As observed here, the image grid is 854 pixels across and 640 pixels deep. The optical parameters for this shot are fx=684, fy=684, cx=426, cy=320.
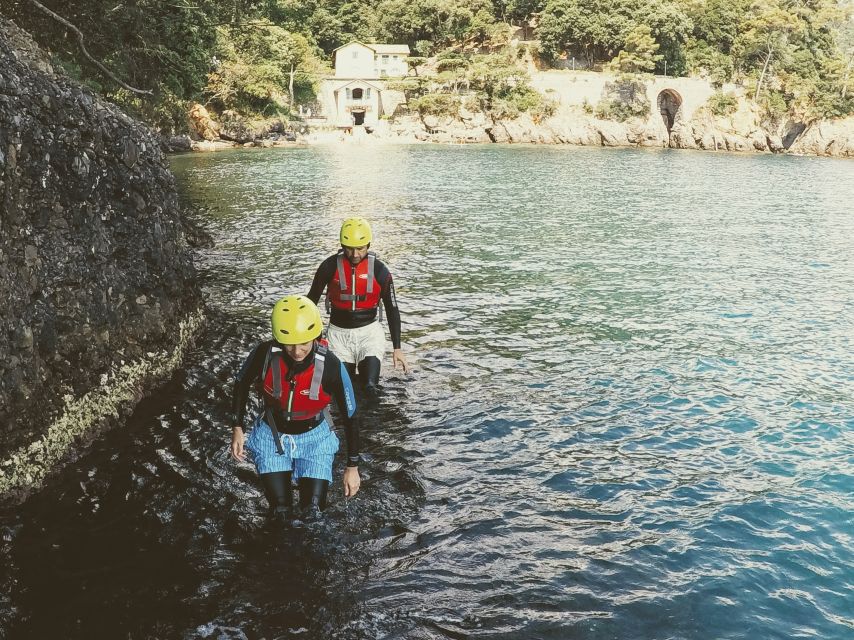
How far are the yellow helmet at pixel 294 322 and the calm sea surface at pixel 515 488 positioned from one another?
8.48 feet

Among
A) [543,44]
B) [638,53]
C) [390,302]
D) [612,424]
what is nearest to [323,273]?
[390,302]

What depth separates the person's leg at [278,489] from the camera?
25.1 feet

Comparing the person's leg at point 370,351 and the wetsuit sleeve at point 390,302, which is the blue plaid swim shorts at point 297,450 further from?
the person's leg at point 370,351

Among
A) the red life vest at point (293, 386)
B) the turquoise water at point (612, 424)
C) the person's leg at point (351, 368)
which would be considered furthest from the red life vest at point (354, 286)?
the red life vest at point (293, 386)

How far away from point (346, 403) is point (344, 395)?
87mm

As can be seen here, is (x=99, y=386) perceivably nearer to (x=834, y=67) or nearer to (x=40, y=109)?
(x=40, y=109)

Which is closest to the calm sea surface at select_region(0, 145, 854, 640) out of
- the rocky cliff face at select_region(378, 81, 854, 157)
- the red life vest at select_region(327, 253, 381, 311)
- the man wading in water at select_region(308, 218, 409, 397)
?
the man wading in water at select_region(308, 218, 409, 397)

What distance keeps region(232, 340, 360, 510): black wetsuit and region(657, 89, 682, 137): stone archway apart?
343 feet

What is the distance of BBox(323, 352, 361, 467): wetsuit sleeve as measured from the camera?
7066mm

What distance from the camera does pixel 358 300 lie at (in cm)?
1090

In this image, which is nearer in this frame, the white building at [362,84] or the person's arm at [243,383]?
the person's arm at [243,383]

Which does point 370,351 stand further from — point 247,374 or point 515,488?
point 247,374

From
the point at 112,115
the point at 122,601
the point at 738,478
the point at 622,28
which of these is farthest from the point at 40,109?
the point at 622,28

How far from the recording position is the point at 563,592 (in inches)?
285
